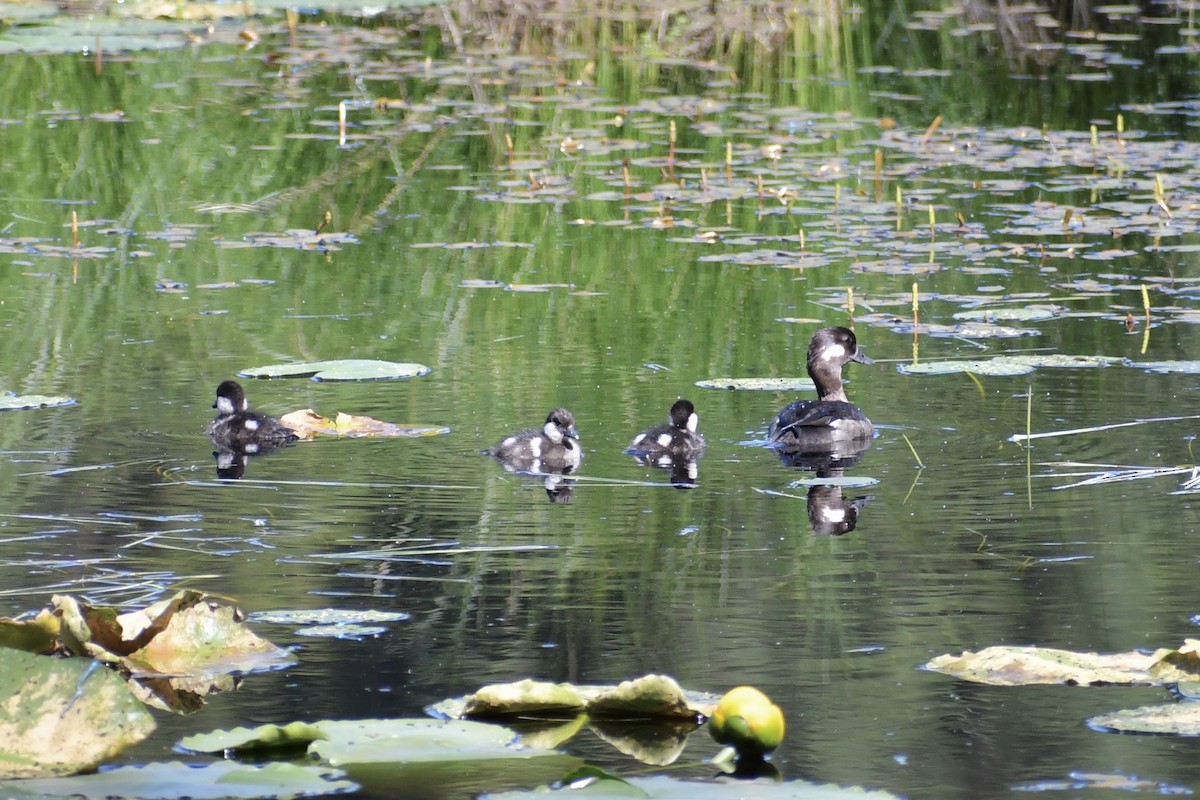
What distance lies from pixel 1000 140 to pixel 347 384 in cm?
750

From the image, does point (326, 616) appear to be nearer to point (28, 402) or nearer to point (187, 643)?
point (187, 643)

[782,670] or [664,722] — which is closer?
[664,722]

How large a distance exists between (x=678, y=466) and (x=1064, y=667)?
8.51 ft

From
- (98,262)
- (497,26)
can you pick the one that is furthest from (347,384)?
(497,26)

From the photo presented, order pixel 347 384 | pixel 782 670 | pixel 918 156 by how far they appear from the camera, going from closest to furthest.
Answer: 1. pixel 782 670
2. pixel 347 384
3. pixel 918 156

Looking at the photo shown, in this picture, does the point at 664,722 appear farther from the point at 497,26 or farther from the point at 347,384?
the point at 497,26

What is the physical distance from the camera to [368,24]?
20797 mm

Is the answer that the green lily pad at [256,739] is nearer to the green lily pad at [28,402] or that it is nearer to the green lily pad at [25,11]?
the green lily pad at [28,402]

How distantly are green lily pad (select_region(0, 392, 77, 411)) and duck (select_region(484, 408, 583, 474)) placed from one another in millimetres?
1789

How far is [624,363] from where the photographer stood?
886 cm

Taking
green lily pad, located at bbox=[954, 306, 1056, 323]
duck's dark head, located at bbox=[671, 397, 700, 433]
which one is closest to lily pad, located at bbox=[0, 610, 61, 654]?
duck's dark head, located at bbox=[671, 397, 700, 433]

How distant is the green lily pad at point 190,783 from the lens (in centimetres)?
380

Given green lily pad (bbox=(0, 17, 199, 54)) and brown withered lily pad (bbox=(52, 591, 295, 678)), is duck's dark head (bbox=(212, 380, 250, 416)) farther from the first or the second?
green lily pad (bbox=(0, 17, 199, 54))

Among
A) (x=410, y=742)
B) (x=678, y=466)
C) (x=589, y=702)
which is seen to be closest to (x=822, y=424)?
(x=678, y=466)
